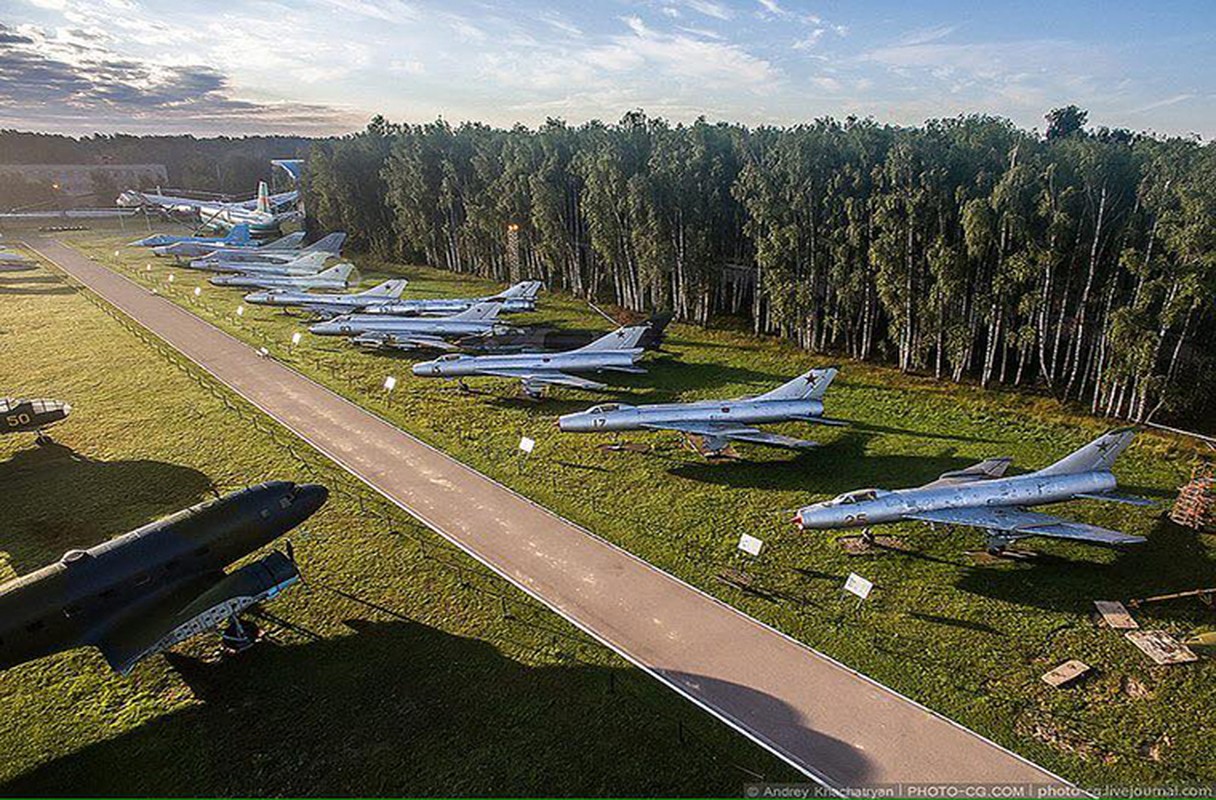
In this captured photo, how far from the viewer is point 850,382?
44375 mm

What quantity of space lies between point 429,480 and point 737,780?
19.9 metres

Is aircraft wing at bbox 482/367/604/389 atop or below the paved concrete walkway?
atop

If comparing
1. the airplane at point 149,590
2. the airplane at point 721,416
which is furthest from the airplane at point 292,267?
the airplane at point 149,590

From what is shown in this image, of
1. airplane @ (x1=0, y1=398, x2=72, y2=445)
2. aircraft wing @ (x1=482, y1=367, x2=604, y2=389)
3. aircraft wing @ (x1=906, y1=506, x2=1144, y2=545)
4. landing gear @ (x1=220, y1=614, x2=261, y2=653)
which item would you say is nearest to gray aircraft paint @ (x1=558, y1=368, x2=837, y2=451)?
aircraft wing @ (x1=482, y1=367, x2=604, y2=389)

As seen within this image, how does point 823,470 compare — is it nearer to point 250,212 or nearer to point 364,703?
point 364,703

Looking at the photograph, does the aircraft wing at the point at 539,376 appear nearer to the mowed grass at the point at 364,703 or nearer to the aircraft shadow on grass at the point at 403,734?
the mowed grass at the point at 364,703

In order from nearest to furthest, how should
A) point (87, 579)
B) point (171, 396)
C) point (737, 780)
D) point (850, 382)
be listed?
1. point (737, 780)
2. point (87, 579)
3. point (171, 396)
4. point (850, 382)

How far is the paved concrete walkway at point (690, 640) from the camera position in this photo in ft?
52.9

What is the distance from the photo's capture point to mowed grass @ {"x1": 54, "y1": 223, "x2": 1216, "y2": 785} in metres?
17.6

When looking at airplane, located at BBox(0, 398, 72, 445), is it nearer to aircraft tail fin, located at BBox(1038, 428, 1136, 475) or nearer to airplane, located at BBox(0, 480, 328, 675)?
airplane, located at BBox(0, 480, 328, 675)

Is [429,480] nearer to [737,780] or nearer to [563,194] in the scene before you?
[737,780]

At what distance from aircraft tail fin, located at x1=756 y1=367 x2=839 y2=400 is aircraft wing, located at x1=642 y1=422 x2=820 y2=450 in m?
2.33

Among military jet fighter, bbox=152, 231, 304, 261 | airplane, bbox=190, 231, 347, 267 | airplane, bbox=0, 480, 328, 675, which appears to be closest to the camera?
airplane, bbox=0, 480, 328, 675

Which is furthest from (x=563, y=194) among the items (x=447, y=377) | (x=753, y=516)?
(x=753, y=516)
